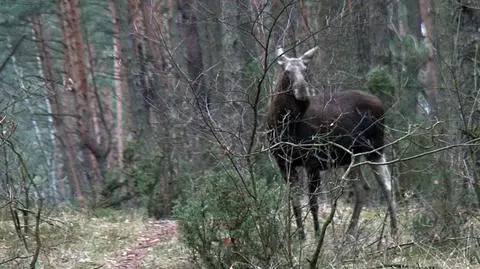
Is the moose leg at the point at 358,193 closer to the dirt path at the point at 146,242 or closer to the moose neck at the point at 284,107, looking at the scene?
the moose neck at the point at 284,107

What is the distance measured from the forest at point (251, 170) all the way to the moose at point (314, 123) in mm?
142

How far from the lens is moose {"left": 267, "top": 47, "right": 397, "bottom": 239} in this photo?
8.36 meters

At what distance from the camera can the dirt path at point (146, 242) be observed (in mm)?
8699

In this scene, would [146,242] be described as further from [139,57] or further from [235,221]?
[139,57]

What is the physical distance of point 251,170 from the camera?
6758 millimetres

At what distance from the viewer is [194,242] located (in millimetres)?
7336

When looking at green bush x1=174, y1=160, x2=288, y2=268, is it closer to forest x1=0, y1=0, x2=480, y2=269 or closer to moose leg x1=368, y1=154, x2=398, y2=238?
forest x1=0, y1=0, x2=480, y2=269

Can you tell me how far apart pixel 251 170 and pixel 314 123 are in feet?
8.22

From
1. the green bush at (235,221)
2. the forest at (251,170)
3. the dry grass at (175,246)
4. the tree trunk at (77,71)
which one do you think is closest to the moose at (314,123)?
the forest at (251,170)

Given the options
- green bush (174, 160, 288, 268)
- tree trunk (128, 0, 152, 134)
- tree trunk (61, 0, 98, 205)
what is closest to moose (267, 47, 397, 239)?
green bush (174, 160, 288, 268)

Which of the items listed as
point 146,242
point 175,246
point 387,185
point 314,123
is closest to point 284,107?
point 314,123

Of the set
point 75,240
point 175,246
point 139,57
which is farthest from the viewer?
point 139,57

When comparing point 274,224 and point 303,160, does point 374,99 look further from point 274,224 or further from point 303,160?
point 274,224

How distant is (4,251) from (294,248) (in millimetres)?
3672
